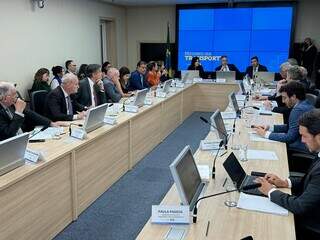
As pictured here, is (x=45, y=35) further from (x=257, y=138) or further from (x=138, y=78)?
(x=257, y=138)

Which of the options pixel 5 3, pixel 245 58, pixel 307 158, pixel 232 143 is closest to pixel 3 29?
pixel 5 3

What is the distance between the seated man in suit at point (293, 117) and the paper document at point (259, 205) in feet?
4.30

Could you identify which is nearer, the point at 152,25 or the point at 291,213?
the point at 291,213

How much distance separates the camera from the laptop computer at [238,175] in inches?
81.5

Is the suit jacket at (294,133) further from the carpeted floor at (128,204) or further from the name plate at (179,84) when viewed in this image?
the name plate at (179,84)

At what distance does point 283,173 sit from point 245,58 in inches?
280

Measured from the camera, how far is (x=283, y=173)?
239 cm

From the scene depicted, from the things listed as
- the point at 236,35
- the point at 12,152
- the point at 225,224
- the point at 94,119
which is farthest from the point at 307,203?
the point at 236,35

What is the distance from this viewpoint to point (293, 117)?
320 cm

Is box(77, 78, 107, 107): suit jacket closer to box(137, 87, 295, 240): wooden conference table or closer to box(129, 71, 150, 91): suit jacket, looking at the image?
box(129, 71, 150, 91): suit jacket

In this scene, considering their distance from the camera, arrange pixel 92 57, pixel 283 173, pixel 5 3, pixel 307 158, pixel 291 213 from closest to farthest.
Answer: pixel 291 213, pixel 283 173, pixel 307 158, pixel 5 3, pixel 92 57

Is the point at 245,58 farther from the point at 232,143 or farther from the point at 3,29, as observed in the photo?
the point at 232,143

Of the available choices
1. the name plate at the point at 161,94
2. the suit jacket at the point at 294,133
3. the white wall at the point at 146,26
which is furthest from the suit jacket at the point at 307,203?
the white wall at the point at 146,26

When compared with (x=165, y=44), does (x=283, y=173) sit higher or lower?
lower
